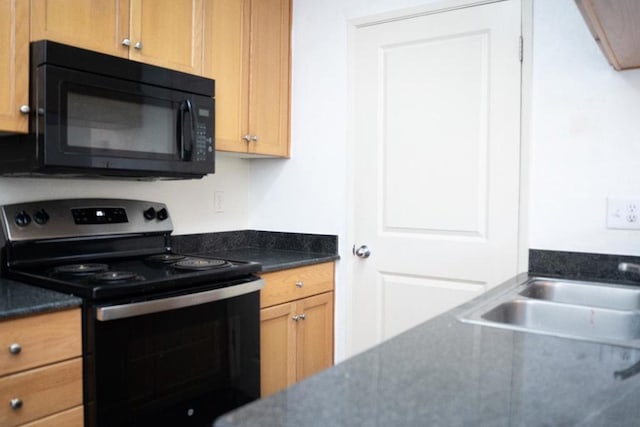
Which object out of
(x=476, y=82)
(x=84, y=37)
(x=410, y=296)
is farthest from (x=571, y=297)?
(x=84, y=37)

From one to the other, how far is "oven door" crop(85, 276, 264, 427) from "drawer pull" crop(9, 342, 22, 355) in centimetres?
19

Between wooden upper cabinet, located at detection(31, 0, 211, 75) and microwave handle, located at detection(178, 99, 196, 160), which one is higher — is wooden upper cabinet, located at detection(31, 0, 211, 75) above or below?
above

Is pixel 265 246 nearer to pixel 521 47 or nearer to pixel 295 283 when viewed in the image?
pixel 295 283

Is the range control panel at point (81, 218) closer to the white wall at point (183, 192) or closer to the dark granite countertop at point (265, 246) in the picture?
the white wall at point (183, 192)

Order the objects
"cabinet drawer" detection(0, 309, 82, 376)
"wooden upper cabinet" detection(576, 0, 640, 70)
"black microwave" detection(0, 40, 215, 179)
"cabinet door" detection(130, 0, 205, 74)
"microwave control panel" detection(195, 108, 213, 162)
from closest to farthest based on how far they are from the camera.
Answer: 1. "wooden upper cabinet" detection(576, 0, 640, 70)
2. "cabinet drawer" detection(0, 309, 82, 376)
3. "black microwave" detection(0, 40, 215, 179)
4. "cabinet door" detection(130, 0, 205, 74)
5. "microwave control panel" detection(195, 108, 213, 162)

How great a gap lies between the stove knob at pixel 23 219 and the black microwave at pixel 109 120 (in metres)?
0.15

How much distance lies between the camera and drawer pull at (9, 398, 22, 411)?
1.35m

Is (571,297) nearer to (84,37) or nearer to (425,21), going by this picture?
(425,21)

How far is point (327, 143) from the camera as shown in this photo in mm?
2602

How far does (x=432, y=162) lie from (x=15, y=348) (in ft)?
5.61

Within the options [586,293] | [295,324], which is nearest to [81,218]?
[295,324]

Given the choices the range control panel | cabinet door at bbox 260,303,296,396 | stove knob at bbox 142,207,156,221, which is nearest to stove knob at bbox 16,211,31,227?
the range control panel

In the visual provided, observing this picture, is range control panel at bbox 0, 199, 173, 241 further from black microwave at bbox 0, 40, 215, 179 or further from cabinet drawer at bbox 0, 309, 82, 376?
cabinet drawer at bbox 0, 309, 82, 376

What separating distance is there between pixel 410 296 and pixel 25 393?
1559 mm
